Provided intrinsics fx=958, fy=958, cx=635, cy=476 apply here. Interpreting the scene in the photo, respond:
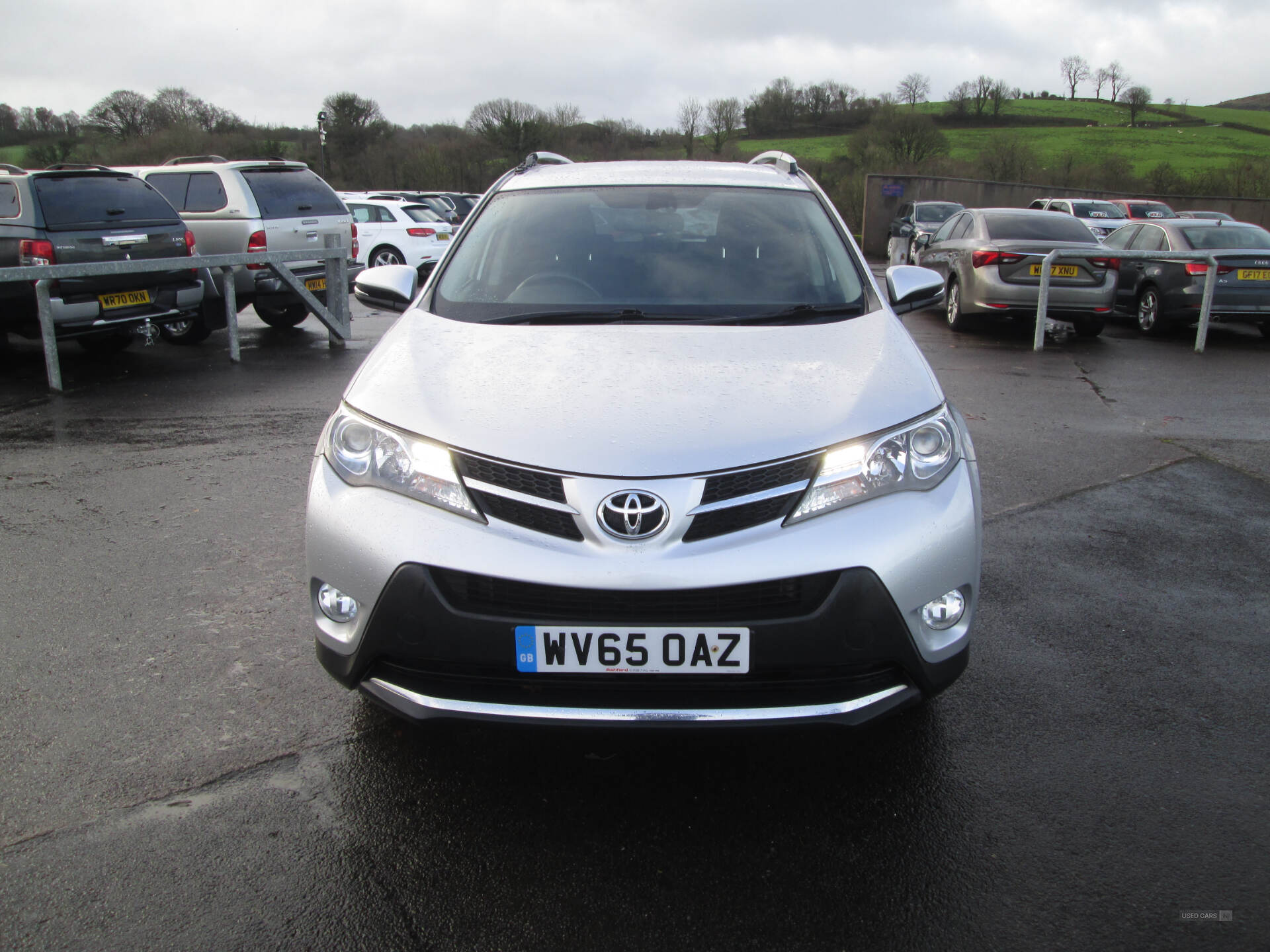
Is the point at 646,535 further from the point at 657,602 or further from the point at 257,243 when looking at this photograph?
the point at 257,243

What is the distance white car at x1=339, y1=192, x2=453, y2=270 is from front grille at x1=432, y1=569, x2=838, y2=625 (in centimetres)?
1604

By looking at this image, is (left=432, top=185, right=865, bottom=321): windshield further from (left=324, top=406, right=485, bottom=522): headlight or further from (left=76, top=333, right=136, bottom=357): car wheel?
(left=76, top=333, right=136, bottom=357): car wheel

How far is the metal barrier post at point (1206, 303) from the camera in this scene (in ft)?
37.4

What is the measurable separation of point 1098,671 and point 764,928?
1.84 m

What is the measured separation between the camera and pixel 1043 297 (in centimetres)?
1131

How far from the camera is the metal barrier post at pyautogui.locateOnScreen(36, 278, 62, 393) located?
26.5 feet

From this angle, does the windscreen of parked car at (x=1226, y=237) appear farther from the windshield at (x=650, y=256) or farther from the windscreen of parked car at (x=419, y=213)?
the windscreen of parked car at (x=419, y=213)

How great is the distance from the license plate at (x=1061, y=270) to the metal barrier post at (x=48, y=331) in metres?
10.5

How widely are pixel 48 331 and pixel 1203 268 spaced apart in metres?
A: 12.7

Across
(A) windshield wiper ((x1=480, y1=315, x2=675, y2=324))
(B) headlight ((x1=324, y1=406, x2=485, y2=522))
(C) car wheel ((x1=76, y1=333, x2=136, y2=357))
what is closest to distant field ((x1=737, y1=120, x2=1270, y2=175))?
(C) car wheel ((x1=76, y1=333, x2=136, y2=357))

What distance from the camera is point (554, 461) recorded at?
232cm

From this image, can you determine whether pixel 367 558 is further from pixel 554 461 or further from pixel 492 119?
pixel 492 119

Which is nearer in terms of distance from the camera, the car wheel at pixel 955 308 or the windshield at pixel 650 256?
the windshield at pixel 650 256

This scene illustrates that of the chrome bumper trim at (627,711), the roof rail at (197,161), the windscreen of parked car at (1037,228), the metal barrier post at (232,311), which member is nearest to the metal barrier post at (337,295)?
the metal barrier post at (232,311)
